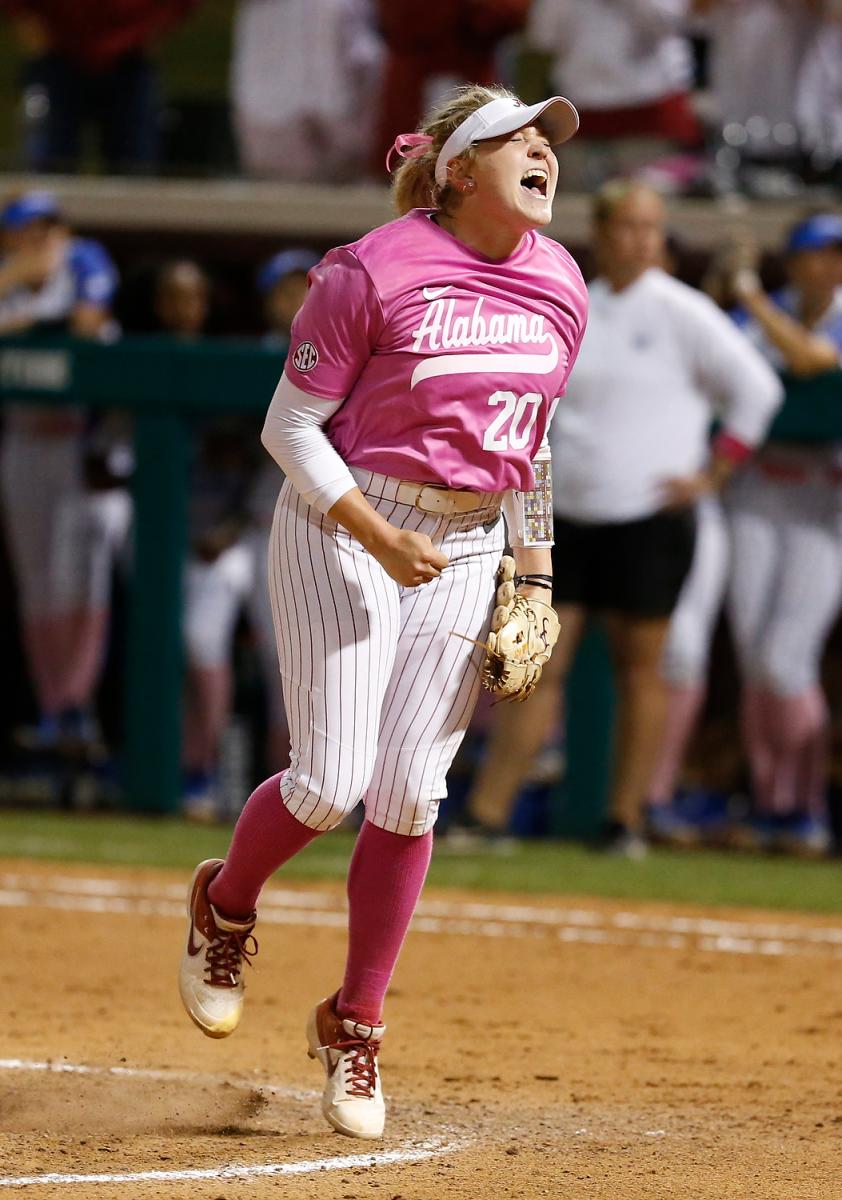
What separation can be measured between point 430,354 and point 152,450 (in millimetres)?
4511

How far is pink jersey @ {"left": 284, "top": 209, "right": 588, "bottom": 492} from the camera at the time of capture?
11.6ft

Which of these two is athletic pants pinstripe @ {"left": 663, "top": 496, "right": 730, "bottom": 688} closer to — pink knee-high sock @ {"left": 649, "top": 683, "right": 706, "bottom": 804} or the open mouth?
pink knee-high sock @ {"left": 649, "top": 683, "right": 706, "bottom": 804}

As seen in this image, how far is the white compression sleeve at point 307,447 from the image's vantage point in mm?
3529

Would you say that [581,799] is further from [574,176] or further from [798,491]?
[574,176]

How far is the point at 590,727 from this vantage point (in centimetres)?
745

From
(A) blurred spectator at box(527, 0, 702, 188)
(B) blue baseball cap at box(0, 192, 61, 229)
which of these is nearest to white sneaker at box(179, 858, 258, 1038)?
(B) blue baseball cap at box(0, 192, 61, 229)

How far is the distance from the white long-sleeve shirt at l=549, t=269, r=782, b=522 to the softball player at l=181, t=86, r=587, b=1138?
3.13 meters

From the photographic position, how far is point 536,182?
3602 millimetres

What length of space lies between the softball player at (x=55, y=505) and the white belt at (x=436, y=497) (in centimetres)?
465

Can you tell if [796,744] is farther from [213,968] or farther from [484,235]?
[484,235]

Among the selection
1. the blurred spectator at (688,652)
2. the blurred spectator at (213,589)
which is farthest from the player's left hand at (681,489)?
the blurred spectator at (213,589)

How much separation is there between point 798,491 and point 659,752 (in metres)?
1.04

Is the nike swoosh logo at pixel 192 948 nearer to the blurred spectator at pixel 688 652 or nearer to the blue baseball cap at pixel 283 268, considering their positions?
the blurred spectator at pixel 688 652

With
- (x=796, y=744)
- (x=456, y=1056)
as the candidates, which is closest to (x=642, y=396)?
(x=796, y=744)
